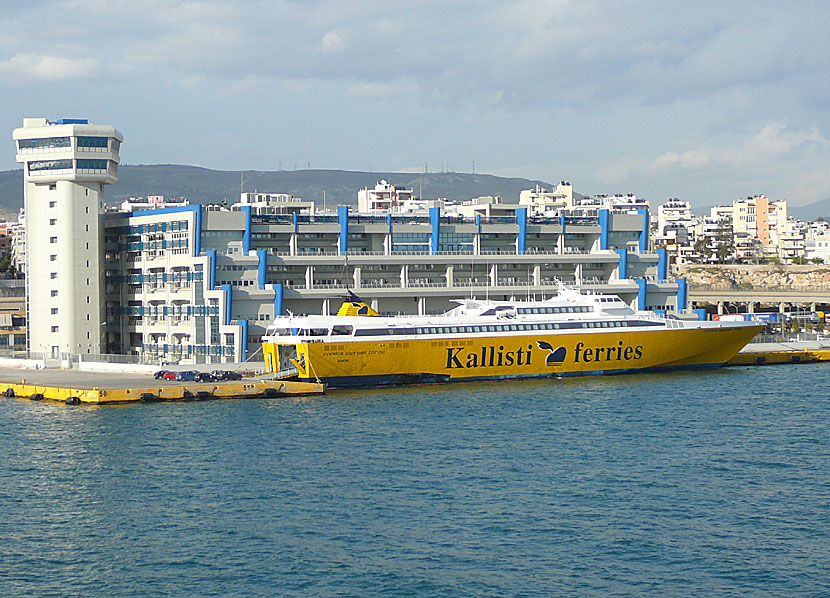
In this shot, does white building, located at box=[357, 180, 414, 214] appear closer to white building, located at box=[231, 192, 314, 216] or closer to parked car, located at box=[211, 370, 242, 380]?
white building, located at box=[231, 192, 314, 216]

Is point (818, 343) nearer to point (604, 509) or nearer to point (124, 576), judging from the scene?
point (604, 509)

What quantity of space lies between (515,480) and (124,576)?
14.9 meters

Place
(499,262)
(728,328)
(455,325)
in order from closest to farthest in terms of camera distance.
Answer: (455,325) < (728,328) < (499,262)

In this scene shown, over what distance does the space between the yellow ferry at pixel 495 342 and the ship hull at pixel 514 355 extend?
0.18 ft

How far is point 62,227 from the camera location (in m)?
79.9

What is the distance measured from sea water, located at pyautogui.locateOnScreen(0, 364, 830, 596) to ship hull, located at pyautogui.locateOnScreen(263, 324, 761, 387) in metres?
7.11

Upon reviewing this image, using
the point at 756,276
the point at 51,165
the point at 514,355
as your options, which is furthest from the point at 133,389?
the point at 756,276

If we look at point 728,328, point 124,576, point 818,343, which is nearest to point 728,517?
point 124,576

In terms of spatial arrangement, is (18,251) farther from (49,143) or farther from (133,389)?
(133,389)

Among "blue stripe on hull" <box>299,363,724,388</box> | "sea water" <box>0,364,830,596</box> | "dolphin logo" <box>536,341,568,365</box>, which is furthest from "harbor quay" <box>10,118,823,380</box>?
"sea water" <box>0,364,830,596</box>

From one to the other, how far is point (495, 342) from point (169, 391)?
19.2m

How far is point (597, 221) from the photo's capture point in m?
91.1

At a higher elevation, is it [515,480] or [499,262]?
[499,262]

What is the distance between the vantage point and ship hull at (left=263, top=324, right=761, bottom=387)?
64.8m
